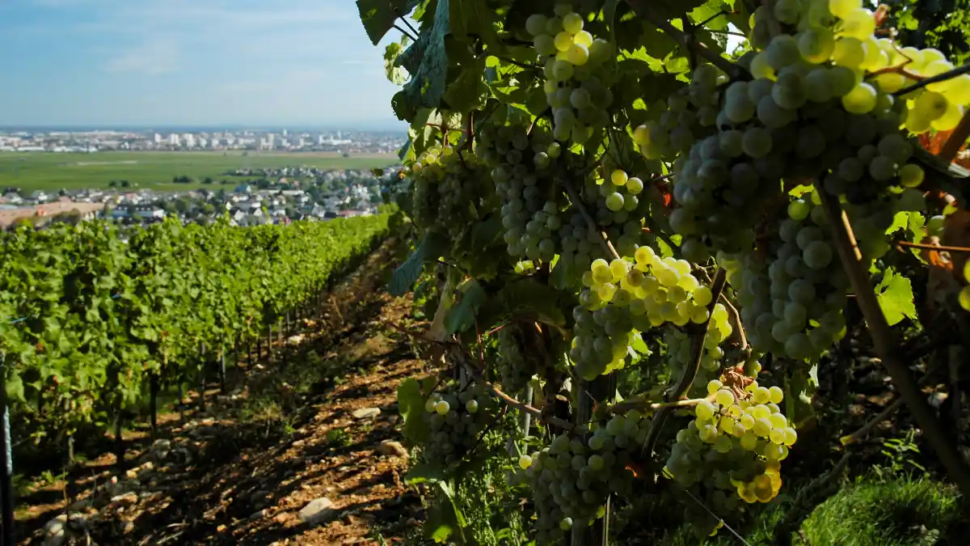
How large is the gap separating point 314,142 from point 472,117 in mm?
102981

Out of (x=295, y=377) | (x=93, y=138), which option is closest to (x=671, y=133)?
(x=295, y=377)

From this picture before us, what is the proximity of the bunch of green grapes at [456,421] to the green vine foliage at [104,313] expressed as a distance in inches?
206

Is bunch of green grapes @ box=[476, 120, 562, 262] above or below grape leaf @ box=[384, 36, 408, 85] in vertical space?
below

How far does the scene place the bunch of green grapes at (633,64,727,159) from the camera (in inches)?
31.0

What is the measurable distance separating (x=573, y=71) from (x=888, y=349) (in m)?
0.60

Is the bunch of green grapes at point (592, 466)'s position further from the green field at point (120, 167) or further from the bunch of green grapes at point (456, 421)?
the green field at point (120, 167)

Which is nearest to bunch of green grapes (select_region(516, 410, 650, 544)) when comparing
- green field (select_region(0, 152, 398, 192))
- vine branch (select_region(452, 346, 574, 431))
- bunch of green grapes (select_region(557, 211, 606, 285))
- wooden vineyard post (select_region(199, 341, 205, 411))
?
vine branch (select_region(452, 346, 574, 431))

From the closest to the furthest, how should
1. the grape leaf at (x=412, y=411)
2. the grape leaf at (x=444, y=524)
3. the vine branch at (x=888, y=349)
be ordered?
the vine branch at (x=888, y=349) → the grape leaf at (x=412, y=411) → the grape leaf at (x=444, y=524)

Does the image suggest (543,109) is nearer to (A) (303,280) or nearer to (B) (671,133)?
(B) (671,133)

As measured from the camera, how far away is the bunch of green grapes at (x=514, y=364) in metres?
1.92

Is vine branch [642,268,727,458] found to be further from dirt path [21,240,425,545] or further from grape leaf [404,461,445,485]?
dirt path [21,240,425,545]

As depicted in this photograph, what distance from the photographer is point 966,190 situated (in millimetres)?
618

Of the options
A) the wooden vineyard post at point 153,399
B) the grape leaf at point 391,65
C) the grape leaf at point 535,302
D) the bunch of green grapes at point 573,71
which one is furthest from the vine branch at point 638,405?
the wooden vineyard post at point 153,399

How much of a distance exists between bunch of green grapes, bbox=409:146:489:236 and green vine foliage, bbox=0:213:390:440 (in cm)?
532
